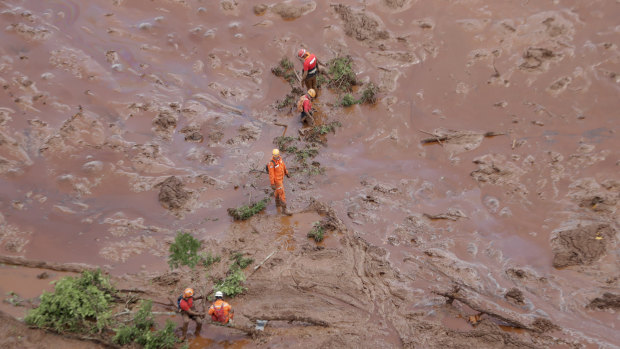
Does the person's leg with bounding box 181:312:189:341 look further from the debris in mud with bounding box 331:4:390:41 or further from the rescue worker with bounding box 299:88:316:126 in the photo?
the debris in mud with bounding box 331:4:390:41

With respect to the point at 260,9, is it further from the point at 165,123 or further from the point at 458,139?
the point at 458,139

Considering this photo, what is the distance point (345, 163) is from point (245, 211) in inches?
106

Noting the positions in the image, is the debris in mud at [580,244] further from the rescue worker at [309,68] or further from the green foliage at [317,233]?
the rescue worker at [309,68]

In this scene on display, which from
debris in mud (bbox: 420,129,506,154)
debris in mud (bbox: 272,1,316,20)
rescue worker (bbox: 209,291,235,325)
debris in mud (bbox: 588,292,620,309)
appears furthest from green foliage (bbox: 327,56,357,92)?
debris in mud (bbox: 588,292,620,309)

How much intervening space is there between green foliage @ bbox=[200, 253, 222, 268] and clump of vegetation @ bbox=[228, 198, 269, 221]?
1.06m

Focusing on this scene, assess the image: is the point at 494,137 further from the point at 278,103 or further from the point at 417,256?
the point at 278,103

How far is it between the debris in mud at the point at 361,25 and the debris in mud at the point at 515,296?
7.83m

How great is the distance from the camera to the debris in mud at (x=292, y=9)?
521 inches

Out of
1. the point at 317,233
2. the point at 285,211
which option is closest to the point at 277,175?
the point at 285,211

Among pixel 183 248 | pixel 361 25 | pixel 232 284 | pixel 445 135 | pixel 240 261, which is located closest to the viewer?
pixel 183 248

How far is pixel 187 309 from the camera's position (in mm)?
6801

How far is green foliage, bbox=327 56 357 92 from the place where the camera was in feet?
38.1

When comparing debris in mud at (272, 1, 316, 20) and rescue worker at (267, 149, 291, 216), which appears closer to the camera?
rescue worker at (267, 149, 291, 216)

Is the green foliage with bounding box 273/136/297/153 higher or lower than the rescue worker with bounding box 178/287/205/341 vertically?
higher
